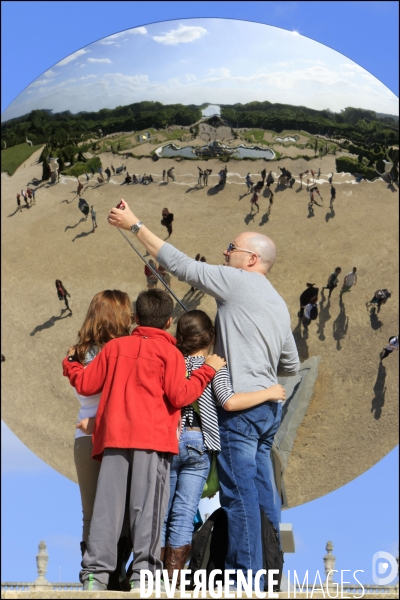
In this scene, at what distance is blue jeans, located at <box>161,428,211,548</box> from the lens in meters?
5.64

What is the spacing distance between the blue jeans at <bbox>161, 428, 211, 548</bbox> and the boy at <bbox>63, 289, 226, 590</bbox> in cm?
17

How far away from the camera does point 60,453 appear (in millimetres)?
8531

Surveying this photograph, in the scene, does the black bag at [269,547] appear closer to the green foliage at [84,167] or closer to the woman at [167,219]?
the woman at [167,219]

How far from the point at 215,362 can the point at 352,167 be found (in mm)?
3082

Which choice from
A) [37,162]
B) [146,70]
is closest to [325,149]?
[146,70]

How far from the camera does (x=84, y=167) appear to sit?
802 centimetres


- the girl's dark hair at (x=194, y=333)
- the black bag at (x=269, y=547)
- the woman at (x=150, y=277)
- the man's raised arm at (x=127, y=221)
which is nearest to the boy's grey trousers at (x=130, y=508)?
the black bag at (x=269, y=547)

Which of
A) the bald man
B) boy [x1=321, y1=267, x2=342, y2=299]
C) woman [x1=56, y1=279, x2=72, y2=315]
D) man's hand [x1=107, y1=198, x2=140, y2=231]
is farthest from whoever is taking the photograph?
woman [x1=56, y1=279, x2=72, y2=315]

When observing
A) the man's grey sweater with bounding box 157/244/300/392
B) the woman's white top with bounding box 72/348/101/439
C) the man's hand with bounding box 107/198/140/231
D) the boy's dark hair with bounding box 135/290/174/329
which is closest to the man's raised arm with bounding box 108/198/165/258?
the man's hand with bounding box 107/198/140/231

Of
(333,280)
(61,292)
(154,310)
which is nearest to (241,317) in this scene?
(154,310)

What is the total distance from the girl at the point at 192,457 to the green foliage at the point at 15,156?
337 centimetres

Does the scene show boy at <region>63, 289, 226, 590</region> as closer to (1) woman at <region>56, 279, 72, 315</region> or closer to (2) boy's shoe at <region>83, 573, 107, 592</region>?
(2) boy's shoe at <region>83, 573, 107, 592</region>

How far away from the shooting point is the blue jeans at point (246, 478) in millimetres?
5562

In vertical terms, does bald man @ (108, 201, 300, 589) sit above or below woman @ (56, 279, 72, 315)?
below
